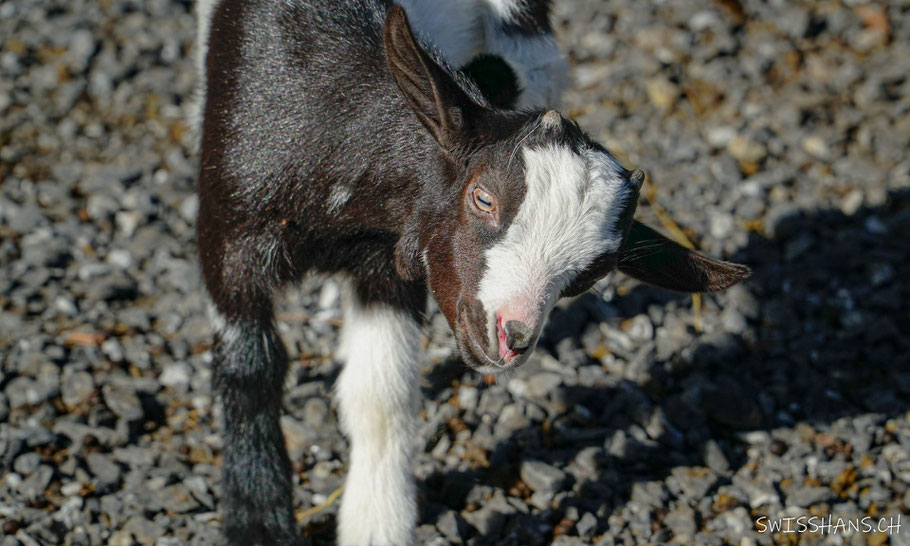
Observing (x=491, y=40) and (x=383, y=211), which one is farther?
(x=491, y=40)

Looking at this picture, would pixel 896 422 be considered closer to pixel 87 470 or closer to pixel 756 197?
pixel 756 197

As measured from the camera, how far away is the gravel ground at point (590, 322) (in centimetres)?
443

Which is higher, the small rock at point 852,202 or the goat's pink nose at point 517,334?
the goat's pink nose at point 517,334

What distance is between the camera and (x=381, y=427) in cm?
422

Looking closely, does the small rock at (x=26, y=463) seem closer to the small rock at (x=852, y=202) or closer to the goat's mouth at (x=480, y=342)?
the goat's mouth at (x=480, y=342)

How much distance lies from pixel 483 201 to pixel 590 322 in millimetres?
2230

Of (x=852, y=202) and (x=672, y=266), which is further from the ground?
(x=672, y=266)

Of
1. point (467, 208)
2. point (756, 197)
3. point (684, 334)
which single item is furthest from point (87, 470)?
point (756, 197)

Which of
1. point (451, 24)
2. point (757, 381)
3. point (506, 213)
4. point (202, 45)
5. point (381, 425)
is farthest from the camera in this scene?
point (757, 381)

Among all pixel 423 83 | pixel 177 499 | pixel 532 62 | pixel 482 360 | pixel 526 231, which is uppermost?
pixel 423 83

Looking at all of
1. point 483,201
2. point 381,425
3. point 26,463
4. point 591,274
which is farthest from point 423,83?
point 26,463

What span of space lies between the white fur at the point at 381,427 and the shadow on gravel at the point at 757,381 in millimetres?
305

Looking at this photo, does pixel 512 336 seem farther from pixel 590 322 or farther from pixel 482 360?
pixel 590 322

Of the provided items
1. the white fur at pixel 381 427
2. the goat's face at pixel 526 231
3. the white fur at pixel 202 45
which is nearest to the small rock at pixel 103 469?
the white fur at pixel 381 427
